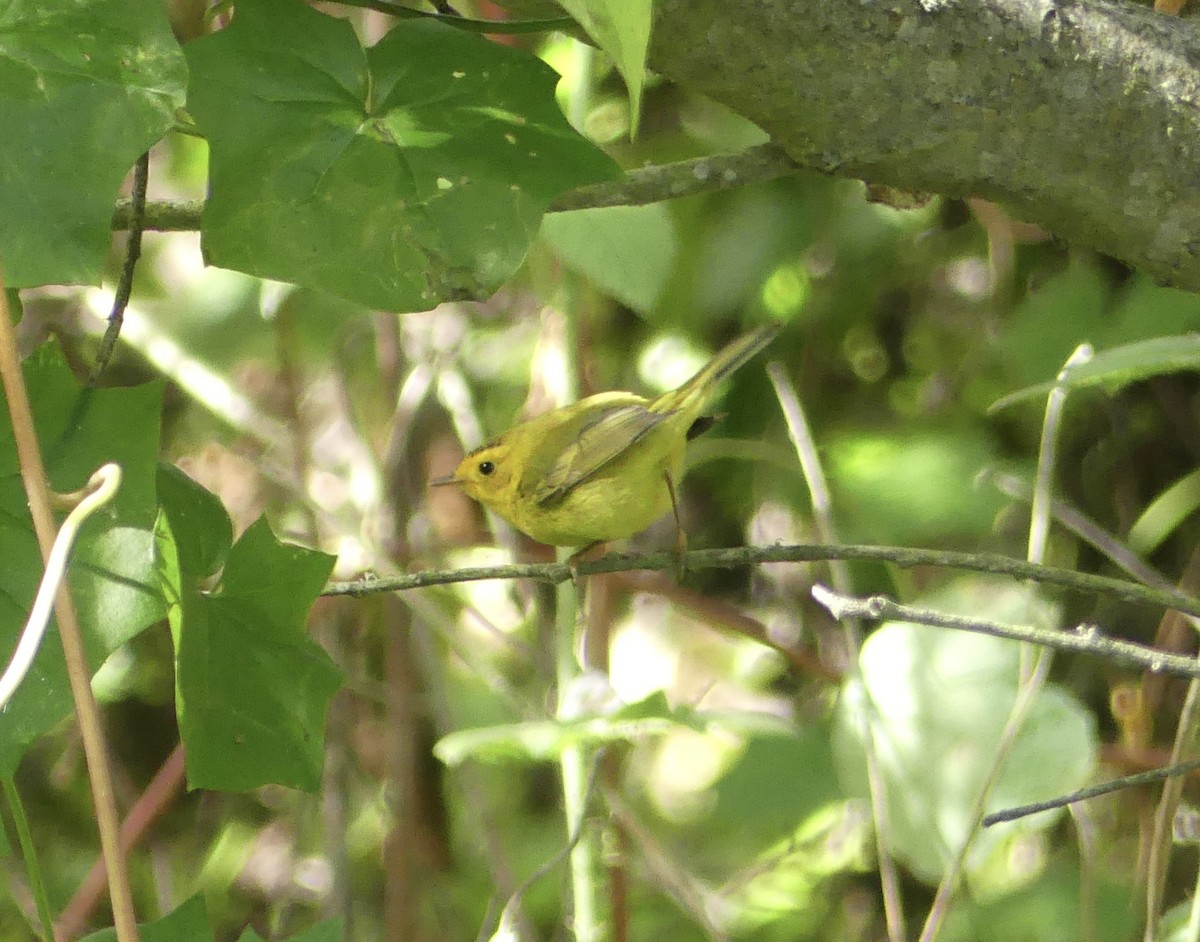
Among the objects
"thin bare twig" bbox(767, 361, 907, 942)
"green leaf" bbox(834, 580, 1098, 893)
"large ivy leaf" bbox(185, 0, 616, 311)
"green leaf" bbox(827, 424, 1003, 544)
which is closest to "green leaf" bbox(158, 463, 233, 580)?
"large ivy leaf" bbox(185, 0, 616, 311)

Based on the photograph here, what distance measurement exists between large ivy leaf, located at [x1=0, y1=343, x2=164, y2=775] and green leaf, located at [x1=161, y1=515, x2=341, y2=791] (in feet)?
0.30

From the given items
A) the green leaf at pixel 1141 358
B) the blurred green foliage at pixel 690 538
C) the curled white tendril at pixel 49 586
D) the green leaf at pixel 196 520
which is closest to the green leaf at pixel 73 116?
the curled white tendril at pixel 49 586

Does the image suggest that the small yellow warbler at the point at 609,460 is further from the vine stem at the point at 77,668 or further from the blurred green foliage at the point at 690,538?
the vine stem at the point at 77,668

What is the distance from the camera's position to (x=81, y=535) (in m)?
1.07

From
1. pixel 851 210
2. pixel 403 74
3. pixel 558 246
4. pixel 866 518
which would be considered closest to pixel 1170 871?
pixel 866 518

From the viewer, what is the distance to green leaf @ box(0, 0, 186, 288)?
93cm

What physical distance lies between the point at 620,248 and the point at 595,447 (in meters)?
0.39

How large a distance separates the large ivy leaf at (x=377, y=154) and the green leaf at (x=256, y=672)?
0.31 m

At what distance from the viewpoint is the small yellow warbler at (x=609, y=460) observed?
6.98ft

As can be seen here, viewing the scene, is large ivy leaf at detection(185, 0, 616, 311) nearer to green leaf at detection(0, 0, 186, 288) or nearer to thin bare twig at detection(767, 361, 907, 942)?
green leaf at detection(0, 0, 186, 288)

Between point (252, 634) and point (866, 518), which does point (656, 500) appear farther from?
point (252, 634)

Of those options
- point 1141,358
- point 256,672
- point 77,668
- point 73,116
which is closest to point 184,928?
point 256,672

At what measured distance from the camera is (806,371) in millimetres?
2518

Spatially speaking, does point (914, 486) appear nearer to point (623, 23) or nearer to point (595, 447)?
point (595, 447)
